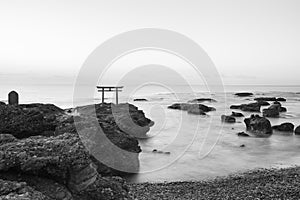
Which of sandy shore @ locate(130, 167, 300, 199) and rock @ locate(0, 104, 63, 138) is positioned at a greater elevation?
rock @ locate(0, 104, 63, 138)

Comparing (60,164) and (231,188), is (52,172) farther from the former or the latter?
(231,188)

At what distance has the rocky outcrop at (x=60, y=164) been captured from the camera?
5.50 metres

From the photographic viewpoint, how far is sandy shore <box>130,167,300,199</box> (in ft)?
31.0

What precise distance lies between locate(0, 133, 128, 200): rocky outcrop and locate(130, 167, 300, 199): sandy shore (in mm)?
3569

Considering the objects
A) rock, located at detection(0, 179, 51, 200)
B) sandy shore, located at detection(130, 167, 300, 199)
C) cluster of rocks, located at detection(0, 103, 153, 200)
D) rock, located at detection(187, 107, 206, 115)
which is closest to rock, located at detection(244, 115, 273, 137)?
sandy shore, located at detection(130, 167, 300, 199)

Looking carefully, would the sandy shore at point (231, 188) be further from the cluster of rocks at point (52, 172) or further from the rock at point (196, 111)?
the rock at point (196, 111)

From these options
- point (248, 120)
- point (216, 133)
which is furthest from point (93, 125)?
point (248, 120)

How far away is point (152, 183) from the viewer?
456 inches

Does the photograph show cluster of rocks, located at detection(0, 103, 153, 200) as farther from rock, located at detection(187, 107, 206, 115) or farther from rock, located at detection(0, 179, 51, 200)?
rock, located at detection(187, 107, 206, 115)

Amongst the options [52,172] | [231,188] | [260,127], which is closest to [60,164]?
[52,172]

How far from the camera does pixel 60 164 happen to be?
5535 mm

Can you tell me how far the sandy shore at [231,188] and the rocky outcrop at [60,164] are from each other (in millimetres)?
3569

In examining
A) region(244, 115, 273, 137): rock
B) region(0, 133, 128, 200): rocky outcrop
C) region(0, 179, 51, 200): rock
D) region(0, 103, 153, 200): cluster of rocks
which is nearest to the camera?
region(0, 179, 51, 200): rock

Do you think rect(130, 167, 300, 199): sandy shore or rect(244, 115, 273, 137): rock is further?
rect(244, 115, 273, 137): rock
